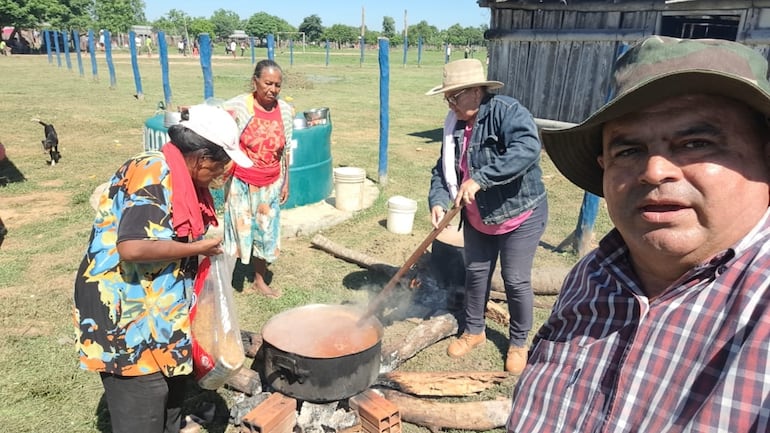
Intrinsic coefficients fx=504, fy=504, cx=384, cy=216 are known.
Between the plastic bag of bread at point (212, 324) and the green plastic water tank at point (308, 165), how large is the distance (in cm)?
399

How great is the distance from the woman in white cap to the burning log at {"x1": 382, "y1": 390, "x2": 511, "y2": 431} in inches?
57.4

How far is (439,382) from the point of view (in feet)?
11.2

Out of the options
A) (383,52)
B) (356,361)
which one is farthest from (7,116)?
(356,361)

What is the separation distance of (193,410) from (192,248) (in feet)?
5.16

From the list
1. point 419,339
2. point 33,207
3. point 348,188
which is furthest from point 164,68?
point 419,339

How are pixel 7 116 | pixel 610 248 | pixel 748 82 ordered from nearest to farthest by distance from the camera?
pixel 748 82, pixel 610 248, pixel 7 116

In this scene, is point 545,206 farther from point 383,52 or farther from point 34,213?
point 34,213

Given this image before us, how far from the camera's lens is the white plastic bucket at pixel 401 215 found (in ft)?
20.5

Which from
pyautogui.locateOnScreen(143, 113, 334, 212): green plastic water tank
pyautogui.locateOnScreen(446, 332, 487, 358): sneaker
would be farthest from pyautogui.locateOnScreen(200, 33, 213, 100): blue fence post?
pyautogui.locateOnScreen(446, 332, 487, 358): sneaker

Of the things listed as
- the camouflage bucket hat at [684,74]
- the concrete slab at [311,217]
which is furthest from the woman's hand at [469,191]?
the concrete slab at [311,217]

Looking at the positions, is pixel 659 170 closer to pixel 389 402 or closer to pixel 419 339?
pixel 389 402

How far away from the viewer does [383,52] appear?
26.4ft

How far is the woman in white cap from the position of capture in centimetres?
211

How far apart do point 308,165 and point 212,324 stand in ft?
14.2
